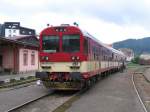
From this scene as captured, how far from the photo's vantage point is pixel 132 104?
14688 millimetres

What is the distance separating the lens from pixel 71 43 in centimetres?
1805

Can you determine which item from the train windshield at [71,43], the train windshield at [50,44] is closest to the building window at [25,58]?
the train windshield at [50,44]

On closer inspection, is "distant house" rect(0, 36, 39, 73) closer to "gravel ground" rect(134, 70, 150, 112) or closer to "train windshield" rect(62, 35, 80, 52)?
"gravel ground" rect(134, 70, 150, 112)

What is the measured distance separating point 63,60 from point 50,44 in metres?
1.14

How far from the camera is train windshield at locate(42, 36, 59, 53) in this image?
18.2 m

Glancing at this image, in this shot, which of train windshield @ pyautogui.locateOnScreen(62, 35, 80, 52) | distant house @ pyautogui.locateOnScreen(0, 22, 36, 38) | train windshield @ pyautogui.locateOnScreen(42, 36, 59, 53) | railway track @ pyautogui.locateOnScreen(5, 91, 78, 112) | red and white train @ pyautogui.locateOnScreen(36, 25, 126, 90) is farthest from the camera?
distant house @ pyautogui.locateOnScreen(0, 22, 36, 38)

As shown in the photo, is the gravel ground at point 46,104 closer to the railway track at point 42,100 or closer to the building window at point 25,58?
the railway track at point 42,100

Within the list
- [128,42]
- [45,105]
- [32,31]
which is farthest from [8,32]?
[128,42]

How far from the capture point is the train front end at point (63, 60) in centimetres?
1773

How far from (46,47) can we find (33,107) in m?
5.25

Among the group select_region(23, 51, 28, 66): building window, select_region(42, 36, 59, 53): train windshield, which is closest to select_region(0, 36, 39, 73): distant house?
select_region(23, 51, 28, 66): building window

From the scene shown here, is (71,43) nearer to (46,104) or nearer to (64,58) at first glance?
(64,58)

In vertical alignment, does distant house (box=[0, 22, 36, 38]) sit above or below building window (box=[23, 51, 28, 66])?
above

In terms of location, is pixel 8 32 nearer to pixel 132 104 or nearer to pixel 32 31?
pixel 32 31
